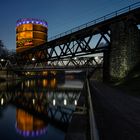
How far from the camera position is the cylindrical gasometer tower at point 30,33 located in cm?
11006

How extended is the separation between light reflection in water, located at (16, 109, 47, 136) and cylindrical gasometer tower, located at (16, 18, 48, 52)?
Answer: 9052 centimetres

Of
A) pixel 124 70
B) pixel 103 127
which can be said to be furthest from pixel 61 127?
pixel 124 70

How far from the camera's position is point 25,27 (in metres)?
114

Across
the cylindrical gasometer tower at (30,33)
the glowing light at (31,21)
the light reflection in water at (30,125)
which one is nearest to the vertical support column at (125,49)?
the light reflection in water at (30,125)

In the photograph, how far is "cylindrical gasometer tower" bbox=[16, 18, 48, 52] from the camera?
361ft

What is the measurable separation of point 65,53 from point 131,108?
31414mm

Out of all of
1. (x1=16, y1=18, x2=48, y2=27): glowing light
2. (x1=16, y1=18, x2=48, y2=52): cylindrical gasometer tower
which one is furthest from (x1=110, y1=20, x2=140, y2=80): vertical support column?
(x1=16, y1=18, x2=48, y2=27): glowing light

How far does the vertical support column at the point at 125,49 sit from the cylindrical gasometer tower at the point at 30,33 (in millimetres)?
81974

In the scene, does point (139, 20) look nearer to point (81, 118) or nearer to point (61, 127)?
point (61, 127)

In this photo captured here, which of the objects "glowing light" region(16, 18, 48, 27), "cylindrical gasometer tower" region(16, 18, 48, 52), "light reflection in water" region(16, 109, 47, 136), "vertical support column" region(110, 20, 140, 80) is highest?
"glowing light" region(16, 18, 48, 27)

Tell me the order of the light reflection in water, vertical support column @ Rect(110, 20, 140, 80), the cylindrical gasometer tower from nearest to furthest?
the light reflection in water → vertical support column @ Rect(110, 20, 140, 80) → the cylindrical gasometer tower

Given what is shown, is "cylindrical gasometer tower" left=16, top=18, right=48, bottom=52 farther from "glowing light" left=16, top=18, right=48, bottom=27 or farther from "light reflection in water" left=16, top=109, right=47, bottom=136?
"light reflection in water" left=16, top=109, right=47, bottom=136

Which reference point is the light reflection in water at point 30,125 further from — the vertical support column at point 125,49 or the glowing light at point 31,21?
the glowing light at point 31,21

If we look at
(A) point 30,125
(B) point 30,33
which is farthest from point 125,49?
(B) point 30,33
